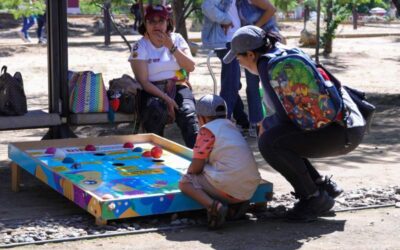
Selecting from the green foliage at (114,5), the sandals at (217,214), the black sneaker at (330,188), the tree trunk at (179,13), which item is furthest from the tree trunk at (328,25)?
the sandals at (217,214)

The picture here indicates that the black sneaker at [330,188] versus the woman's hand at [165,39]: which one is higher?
the woman's hand at [165,39]

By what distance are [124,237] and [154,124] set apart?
2409mm

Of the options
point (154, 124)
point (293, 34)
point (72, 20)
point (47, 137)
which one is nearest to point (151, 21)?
point (154, 124)

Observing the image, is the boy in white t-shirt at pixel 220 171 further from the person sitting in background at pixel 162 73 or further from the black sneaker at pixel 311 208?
the person sitting in background at pixel 162 73

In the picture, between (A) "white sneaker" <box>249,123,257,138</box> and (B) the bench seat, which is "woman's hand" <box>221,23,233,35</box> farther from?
(B) the bench seat

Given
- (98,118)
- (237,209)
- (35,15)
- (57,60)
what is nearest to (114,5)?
(35,15)

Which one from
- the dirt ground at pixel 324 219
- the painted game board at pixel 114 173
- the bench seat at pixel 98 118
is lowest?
the dirt ground at pixel 324 219

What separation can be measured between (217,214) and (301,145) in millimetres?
711

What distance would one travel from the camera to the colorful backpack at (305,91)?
5.63 metres

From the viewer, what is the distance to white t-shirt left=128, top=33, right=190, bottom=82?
7.80m

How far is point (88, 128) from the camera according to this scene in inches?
426

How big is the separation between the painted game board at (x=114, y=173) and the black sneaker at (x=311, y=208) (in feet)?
0.84

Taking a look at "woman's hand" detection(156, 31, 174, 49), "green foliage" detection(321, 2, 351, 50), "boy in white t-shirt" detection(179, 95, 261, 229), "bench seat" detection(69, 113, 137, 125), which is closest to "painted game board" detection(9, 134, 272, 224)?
"boy in white t-shirt" detection(179, 95, 261, 229)

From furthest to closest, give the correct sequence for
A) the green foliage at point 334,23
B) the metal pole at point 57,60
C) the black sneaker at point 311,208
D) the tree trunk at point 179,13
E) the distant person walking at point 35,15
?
the distant person walking at point 35,15, the green foliage at point 334,23, the tree trunk at point 179,13, the metal pole at point 57,60, the black sneaker at point 311,208
